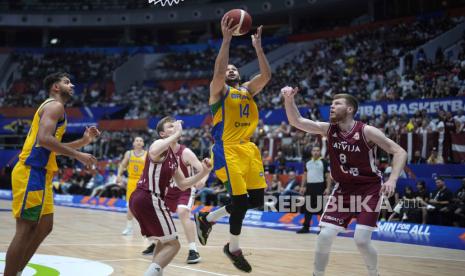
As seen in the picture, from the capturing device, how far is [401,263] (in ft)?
28.0

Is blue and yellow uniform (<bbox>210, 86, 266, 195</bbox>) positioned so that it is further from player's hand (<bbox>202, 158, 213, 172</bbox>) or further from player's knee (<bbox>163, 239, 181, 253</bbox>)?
player's knee (<bbox>163, 239, 181, 253</bbox>)

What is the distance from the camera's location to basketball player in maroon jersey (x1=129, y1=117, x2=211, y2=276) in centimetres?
537

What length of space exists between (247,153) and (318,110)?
12853 mm

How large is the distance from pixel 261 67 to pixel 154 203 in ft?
6.92

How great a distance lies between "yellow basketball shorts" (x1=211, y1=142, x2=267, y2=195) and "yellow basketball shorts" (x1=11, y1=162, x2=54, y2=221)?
1.97 metres

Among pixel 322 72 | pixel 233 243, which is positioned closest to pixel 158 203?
pixel 233 243

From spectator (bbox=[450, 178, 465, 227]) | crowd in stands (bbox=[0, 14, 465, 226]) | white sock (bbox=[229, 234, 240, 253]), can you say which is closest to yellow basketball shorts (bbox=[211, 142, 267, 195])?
white sock (bbox=[229, 234, 240, 253])

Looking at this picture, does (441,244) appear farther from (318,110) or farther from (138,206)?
(318,110)

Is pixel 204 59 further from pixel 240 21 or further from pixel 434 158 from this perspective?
pixel 240 21

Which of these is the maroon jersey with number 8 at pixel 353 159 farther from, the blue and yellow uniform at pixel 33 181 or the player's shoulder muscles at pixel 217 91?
the blue and yellow uniform at pixel 33 181

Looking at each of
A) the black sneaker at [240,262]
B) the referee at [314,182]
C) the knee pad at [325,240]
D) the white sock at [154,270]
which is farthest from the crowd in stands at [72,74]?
the white sock at [154,270]

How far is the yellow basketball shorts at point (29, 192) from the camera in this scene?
5371 millimetres

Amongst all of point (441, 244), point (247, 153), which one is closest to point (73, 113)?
point (441, 244)

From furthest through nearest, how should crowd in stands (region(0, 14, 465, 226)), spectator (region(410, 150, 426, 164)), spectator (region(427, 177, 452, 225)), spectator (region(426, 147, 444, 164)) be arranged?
crowd in stands (region(0, 14, 465, 226)), spectator (region(410, 150, 426, 164)), spectator (region(426, 147, 444, 164)), spectator (region(427, 177, 452, 225))
